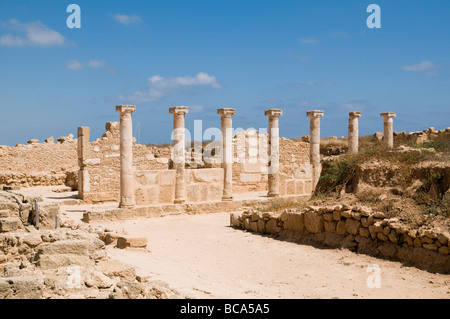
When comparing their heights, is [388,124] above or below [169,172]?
above

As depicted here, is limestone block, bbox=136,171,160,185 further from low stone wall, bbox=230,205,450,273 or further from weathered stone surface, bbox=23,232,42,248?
weathered stone surface, bbox=23,232,42,248

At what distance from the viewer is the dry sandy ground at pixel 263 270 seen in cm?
614

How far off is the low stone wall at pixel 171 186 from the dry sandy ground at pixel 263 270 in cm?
374

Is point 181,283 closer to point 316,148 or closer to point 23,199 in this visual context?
point 23,199

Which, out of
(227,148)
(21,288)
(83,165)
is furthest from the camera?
(83,165)

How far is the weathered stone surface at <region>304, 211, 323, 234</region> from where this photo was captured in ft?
30.7

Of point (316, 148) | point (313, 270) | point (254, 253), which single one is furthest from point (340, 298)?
point (316, 148)

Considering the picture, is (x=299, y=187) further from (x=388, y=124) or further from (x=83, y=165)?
(x=83, y=165)

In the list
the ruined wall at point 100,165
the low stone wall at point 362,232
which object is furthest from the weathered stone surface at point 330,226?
the ruined wall at point 100,165

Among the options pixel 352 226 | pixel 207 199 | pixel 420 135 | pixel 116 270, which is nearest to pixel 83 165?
pixel 207 199

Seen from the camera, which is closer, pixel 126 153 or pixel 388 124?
pixel 126 153

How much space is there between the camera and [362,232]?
27.8 ft

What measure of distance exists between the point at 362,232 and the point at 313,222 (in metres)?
1.23
